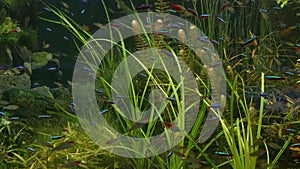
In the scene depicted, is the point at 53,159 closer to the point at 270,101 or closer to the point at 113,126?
the point at 113,126

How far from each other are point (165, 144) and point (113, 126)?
123 centimetres

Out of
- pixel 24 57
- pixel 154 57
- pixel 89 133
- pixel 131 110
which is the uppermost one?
pixel 154 57

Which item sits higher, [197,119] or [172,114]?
[197,119]

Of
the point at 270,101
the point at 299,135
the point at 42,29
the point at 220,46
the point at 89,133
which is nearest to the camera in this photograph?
the point at 299,135

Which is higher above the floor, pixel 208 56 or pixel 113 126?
pixel 208 56

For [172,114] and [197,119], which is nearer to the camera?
[197,119]

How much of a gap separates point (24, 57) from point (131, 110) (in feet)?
22.1

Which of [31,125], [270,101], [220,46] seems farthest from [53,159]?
[220,46]

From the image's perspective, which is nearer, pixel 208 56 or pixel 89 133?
pixel 89 133

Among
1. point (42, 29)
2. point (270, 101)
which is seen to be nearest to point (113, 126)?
point (270, 101)

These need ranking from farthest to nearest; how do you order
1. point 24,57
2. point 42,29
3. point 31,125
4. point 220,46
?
point 42,29, point 24,57, point 220,46, point 31,125

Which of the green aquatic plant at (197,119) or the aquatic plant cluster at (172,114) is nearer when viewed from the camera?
the green aquatic plant at (197,119)

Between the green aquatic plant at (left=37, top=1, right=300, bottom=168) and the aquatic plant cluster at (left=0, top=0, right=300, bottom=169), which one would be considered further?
the aquatic plant cluster at (left=0, top=0, right=300, bottom=169)

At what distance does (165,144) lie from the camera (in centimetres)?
426
